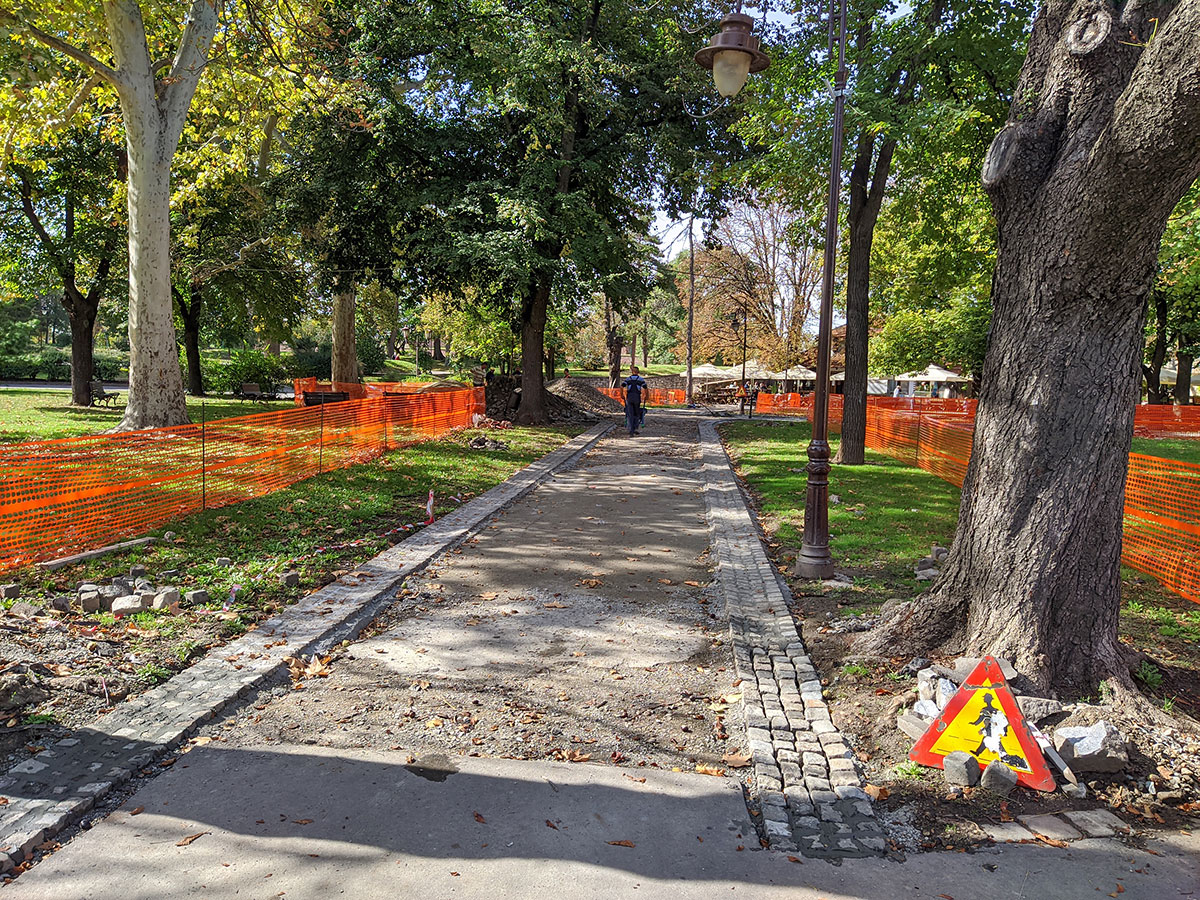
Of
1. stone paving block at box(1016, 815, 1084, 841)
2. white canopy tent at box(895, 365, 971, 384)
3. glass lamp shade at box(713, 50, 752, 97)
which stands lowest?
stone paving block at box(1016, 815, 1084, 841)

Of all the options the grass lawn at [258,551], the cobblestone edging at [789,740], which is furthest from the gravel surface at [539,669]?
the grass lawn at [258,551]

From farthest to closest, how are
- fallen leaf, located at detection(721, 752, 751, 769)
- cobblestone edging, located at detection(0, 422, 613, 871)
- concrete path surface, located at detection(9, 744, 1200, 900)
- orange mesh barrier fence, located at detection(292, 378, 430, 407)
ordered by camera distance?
orange mesh barrier fence, located at detection(292, 378, 430, 407)
fallen leaf, located at detection(721, 752, 751, 769)
cobblestone edging, located at detection(0, 422, 613, 871)
concrete path surface, located at detection(9, 744, 1200, 900)

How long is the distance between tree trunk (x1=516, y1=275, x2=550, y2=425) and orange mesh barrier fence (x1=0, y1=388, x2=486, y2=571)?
406 inches

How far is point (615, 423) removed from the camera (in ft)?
86.3

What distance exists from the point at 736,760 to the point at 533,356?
20503 mm

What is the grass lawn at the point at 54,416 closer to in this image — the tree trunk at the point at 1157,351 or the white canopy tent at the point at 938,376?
the tree trunk at the point at 1157,351

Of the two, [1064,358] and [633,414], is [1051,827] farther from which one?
[633,414]

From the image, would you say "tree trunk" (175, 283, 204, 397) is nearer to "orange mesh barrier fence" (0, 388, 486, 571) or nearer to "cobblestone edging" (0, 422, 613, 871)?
"orange mesh barrier fence" (0, 388, 486, 571)

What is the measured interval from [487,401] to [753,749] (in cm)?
2193

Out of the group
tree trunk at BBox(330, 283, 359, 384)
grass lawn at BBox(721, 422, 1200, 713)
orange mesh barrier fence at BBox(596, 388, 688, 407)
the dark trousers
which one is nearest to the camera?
grass lawn at BBox(721, 422, 1200, 713)

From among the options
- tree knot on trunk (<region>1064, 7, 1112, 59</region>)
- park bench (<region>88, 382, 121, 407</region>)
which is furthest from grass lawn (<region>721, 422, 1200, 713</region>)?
park bench (<region>88, 382, 121, 407</region>)

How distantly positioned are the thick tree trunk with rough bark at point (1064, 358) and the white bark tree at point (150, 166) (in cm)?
1361

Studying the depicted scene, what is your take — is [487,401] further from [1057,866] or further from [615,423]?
[1057,866]

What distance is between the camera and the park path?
2939mm
